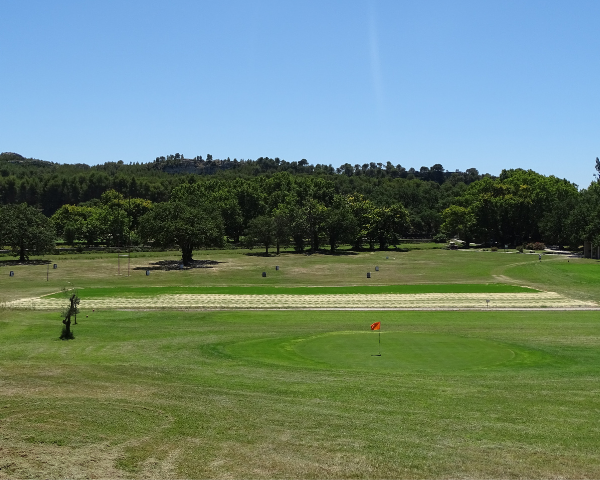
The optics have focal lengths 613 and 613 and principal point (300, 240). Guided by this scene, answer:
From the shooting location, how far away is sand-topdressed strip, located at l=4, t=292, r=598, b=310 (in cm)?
5384

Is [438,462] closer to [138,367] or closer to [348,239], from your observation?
[138,367]

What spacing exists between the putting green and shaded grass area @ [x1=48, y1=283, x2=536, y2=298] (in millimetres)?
29827

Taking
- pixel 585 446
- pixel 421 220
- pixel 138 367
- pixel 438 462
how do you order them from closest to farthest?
pixel 438 462 < pixel 585 446 < pixel 138 367 < pixel 421 220

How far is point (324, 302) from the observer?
2254 inches

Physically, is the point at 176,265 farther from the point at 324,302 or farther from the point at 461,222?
the point at 461,222

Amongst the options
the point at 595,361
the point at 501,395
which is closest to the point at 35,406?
the point at 501,395

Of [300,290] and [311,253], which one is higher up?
[311,253]

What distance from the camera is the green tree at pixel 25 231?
324 feet

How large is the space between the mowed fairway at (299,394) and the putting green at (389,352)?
6.1 inches

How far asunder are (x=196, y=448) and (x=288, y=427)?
122 inches

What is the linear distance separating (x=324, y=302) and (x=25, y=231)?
63.9 metres

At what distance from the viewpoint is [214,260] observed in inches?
4321

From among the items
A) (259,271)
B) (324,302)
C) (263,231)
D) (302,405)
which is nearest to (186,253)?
(259,271)

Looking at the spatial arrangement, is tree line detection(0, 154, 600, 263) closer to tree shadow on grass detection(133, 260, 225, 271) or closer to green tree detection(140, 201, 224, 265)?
green tree detection(140, 201, 224, 265)
